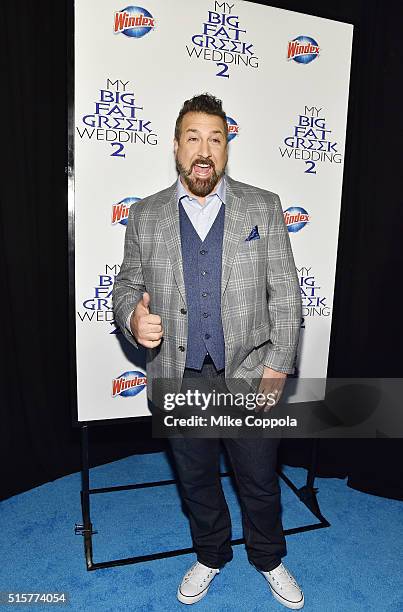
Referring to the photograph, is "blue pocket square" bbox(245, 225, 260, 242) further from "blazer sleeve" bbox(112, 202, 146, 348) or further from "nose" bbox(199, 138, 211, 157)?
"blazer sleeve" bbox(112, 202, 146, 348)

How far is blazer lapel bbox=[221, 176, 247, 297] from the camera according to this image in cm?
199

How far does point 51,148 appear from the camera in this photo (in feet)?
9.46

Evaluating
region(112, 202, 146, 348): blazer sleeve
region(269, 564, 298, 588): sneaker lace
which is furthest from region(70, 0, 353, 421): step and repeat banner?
region(269, 564, 298, 588): sneaker lace

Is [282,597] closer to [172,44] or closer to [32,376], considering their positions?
[32,376]

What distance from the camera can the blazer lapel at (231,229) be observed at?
1993 millimetres

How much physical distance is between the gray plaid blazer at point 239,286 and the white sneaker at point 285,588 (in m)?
0.92

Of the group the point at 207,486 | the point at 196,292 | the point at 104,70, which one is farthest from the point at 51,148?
the point at 207,486

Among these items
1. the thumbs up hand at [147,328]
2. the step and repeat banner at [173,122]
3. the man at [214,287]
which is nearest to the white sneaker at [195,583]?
the man at [214,287]

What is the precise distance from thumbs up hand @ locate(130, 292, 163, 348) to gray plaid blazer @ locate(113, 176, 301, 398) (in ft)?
0.41

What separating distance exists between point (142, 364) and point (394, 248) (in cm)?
165

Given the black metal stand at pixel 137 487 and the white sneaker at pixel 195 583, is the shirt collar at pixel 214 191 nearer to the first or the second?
the black metal stand at pixel 137 487

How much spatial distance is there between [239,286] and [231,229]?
0.22 metres

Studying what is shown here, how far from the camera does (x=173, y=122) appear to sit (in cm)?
243
